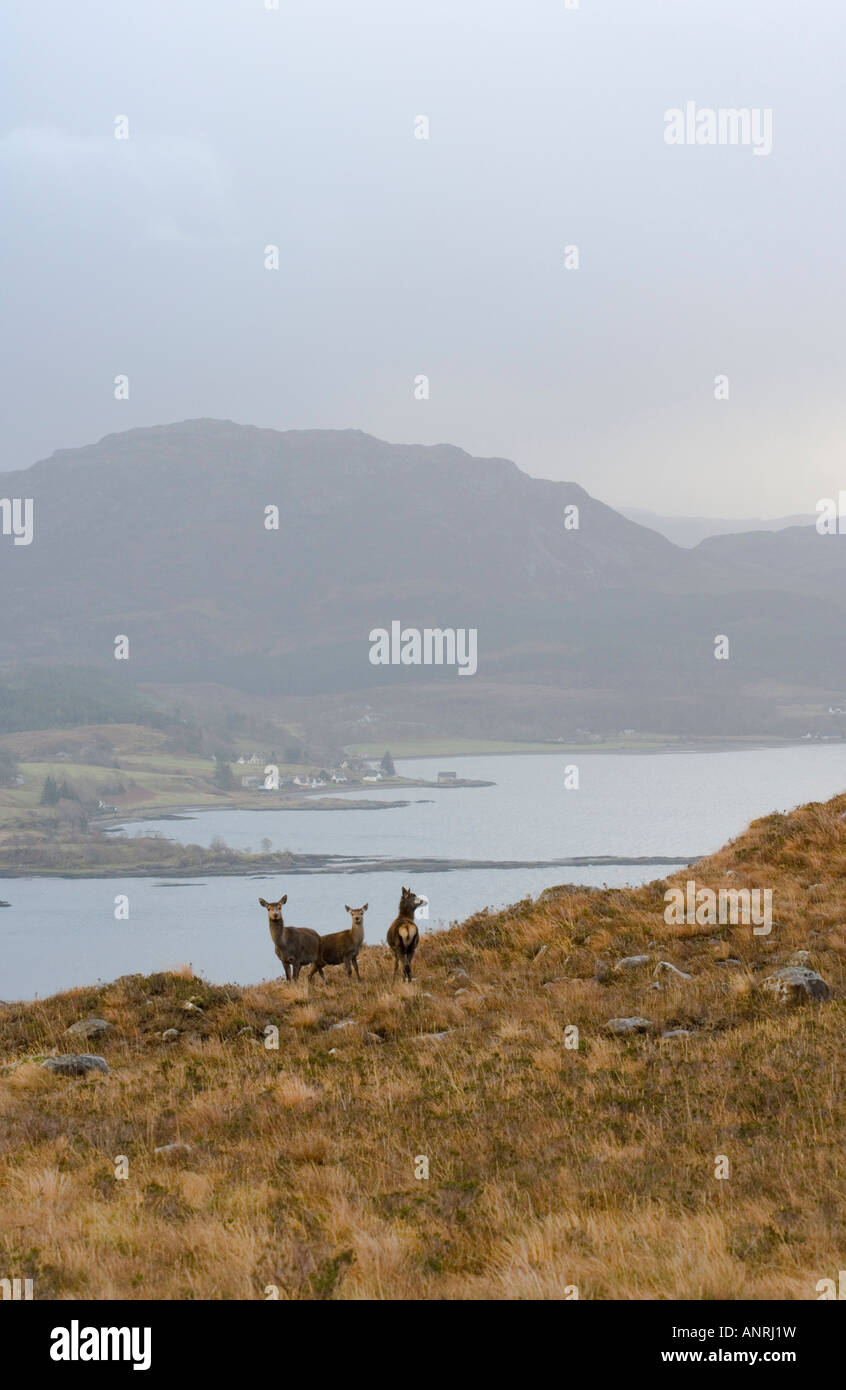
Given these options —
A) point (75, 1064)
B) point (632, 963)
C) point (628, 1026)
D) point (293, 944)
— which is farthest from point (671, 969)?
point (75, 1064)

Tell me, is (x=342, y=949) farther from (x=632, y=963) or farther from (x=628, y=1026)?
(x=628, y=1026)

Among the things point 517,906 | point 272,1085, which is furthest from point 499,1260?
point 517,906

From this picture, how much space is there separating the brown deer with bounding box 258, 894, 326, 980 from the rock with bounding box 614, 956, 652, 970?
194 inches

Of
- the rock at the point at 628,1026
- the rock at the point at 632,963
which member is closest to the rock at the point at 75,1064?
the rock at the point at 628,1026

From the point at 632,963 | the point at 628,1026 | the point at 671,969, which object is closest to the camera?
the point at 628,1026

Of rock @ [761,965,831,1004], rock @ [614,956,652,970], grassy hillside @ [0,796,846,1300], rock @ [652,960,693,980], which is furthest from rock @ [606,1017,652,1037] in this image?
rock @ [614,956,652,970]

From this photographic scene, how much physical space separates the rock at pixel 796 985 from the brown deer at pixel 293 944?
294 inches

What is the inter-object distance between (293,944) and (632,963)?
5.49 meters

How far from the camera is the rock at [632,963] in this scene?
1706cm

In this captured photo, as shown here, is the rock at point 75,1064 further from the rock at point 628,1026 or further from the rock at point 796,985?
the rock at point 796,985

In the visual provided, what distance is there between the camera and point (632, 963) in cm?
1714

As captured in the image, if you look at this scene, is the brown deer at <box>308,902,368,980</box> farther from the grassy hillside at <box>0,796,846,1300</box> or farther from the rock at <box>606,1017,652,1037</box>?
the rock at <box>606,1017,652,1037</box>
